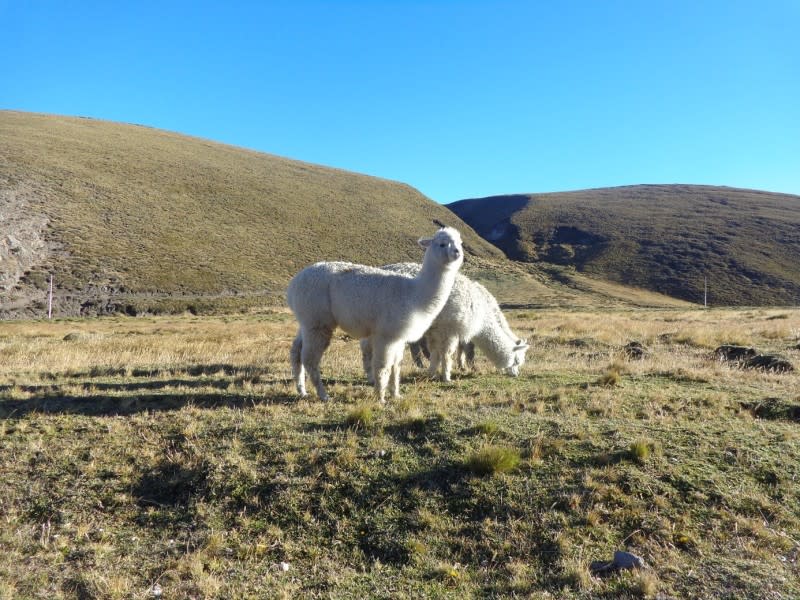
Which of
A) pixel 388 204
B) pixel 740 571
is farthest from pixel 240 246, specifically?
pixel 740 571

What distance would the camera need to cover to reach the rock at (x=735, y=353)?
11.7m

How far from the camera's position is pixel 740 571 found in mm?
4031

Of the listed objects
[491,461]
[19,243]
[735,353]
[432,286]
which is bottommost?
[491,461]

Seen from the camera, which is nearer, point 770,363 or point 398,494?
point 398,494

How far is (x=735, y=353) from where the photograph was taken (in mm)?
12188

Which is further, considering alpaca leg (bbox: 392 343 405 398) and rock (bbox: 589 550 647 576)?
alpaca leg (bbox: 392 343 405 398)

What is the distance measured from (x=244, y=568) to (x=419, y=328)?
4.06 meters

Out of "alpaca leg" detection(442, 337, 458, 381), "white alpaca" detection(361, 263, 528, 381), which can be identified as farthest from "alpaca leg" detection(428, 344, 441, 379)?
"alpaca leg" detection(442, 337, 458, 381)

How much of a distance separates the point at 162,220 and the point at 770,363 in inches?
2204

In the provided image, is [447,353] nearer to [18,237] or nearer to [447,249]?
[447,249]

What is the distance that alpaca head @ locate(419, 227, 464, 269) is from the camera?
7109mm

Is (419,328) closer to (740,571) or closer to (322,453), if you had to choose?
(322,453)

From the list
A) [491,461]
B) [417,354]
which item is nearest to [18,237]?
[417,354]

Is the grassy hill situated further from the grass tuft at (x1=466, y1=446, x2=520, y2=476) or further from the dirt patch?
the grass tuft at (x1=466, y1=446, x2=520, y2=476)
